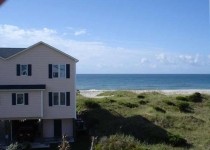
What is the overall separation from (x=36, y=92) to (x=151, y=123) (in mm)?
10568

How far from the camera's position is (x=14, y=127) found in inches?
1305

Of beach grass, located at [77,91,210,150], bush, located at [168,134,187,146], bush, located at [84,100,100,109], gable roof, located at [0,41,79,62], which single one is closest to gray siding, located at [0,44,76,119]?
gable roof, located at [0,41,79,62]

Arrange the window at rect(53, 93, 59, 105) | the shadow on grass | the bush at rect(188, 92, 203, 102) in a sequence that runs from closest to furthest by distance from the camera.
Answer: the shadow on grass
the window at rect(53, 93, 59, 105)
the bush at rect(188, 92, 203, 102)

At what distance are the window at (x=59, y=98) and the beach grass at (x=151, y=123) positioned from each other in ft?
10.9

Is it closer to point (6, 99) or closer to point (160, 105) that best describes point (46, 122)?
point (6, 99)

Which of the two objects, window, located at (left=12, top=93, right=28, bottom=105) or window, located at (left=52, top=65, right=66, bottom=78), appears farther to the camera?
window, located at (left=52, top=65, right=66, bottom=78)

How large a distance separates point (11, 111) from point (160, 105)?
21.9 meters

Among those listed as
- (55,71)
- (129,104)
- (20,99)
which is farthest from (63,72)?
(129,104)

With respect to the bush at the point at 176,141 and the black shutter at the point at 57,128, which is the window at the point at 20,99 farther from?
the bush at the point at 176,141

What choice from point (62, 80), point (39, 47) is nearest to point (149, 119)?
point (62, 80)

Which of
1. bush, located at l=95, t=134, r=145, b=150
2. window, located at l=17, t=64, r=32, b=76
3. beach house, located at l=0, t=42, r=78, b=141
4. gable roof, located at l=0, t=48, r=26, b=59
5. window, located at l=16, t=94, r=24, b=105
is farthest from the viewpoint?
gable roof, located at l=0, t=48, r=26, b=59

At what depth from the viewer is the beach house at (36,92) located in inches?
1264

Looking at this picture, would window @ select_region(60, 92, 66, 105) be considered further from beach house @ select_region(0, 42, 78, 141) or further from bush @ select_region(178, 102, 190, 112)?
bush @ select_region(178, 102, 190, 112)

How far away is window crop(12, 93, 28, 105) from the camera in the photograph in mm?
32156
